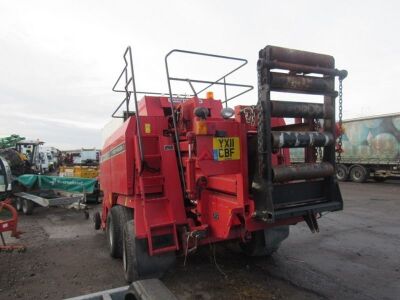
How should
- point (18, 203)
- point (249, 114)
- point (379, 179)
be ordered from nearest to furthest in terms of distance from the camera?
point (249, 114), point (18, 203), point (379, 179)

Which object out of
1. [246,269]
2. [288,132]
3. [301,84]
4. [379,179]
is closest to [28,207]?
[246,269]

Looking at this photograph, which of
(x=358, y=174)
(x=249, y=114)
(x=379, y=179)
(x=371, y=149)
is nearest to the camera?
(x=249, y=114)

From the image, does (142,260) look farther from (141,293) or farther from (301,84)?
(301,84)

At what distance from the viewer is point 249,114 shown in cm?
405

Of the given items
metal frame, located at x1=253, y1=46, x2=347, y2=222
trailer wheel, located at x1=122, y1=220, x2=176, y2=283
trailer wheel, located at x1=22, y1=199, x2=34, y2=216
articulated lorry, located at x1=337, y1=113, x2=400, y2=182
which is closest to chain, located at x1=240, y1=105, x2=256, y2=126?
metal frame, located at x1=253, y1=46, x2=347, y2=222

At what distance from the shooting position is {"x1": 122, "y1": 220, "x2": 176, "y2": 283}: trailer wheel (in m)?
4.36

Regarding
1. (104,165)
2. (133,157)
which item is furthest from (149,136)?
(104,165)

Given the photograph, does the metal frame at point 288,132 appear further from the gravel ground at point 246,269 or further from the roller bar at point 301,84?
the gravel ground at point 246,269

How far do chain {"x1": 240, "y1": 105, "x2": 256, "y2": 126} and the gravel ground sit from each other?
2.09 meters

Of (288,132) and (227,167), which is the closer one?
(288,132)

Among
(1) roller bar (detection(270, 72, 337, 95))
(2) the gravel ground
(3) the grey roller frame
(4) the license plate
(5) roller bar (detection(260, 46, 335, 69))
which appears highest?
(5) roller bar (detection(260, 46, 335, 69))

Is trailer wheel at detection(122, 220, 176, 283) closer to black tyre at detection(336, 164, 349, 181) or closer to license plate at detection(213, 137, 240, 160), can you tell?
license plate at detection(213, 137, 240, 160)

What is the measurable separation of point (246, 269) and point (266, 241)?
0.50 metres

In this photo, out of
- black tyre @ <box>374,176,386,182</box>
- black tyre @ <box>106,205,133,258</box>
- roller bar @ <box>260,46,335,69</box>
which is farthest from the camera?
black tyre @ <box>374,176,386,182</box>
